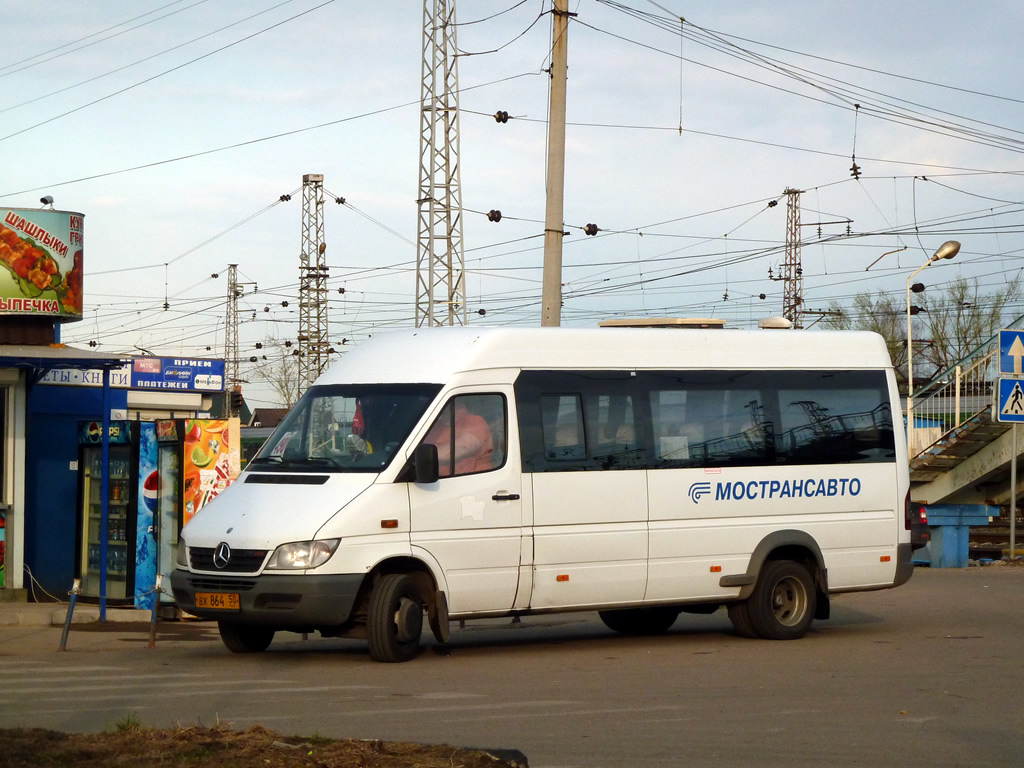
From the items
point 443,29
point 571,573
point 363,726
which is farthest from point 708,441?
point 443,29

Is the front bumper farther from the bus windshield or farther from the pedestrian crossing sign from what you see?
the pedestrian crossing sign

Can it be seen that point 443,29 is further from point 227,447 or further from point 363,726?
point 363,726

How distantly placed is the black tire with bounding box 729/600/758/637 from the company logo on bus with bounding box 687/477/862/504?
41.5 inches

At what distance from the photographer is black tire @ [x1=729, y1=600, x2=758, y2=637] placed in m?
13.0

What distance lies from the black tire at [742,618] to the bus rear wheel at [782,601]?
5 cm

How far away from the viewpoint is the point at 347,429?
1155 centimetres

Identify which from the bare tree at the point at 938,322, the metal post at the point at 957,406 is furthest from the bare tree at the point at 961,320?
the metal post at the point at 957,406

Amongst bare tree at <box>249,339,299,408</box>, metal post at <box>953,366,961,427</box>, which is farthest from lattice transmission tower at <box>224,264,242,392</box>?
metal post at <box>953,366,961,427</box>

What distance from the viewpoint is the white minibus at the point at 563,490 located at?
35.6 feet

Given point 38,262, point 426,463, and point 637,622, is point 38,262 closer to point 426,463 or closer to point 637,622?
point 426,463

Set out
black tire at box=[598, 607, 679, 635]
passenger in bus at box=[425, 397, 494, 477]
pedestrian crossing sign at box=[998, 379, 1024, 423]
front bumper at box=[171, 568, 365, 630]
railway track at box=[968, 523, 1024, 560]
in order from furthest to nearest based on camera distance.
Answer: railway track at box=[968, 523, 1024, 560] < pedestrian crossing sign at box=[998, 379, 1024, 423] < black tire at box=[598, 607, 679, 635] < passenger in bus at box=[425, 397, 494, 477] < front bumper at box=[171, 568, 365, 630]

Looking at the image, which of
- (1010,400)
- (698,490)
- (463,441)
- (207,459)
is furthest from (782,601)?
(1010,400)

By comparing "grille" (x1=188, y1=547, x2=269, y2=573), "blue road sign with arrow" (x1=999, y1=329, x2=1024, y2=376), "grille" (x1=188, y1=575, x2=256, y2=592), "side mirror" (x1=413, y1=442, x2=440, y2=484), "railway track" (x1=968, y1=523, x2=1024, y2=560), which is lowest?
"railway track" (x1=968, y1=523, x2=1024, y2=560)

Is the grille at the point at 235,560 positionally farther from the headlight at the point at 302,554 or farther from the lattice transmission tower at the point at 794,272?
the lattice transmission tower at the point at 794,272
